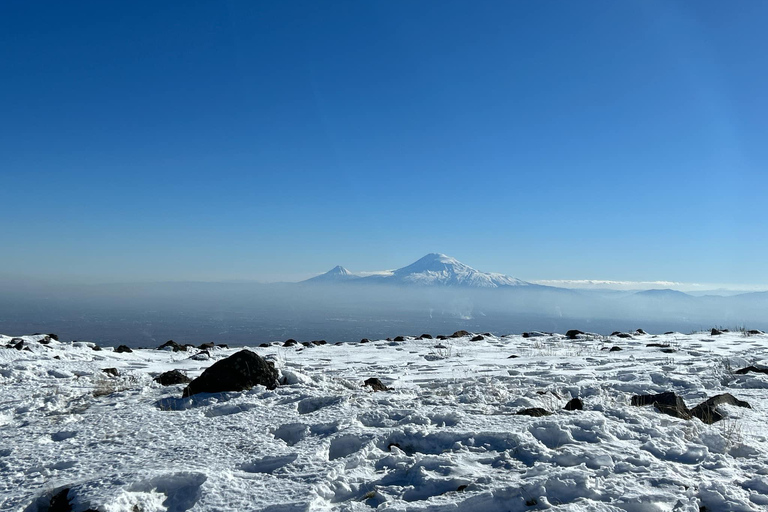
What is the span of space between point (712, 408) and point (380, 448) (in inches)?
185

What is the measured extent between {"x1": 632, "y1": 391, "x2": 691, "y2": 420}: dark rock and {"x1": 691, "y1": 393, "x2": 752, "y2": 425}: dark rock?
130 millimetres

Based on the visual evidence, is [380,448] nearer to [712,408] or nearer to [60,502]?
[60,502]

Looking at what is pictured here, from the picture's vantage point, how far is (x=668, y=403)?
6.18m

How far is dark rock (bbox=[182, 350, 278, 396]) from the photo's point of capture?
7.23 meters

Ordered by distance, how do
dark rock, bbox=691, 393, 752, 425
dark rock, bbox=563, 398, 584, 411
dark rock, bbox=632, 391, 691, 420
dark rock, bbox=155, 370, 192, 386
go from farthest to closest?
dark rock, bbox=155, 370, 192, 386 < dark rock, bbox=563, 398, 584, 411 < dark rock, bbox=632, 391, 691, 420 < dark rock, bbox=691, 393, 752, 425

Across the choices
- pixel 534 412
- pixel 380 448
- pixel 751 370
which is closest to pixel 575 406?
pixel 534 412

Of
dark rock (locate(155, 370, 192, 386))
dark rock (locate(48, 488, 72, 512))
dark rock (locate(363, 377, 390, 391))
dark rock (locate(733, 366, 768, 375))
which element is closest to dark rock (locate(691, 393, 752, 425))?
dark rock (locate(733, 366, 768, 375))

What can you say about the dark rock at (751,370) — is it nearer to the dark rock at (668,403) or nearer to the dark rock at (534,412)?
the dark rock at (668,403)

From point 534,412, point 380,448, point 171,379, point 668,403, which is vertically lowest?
point 171,379

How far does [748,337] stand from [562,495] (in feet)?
59.3

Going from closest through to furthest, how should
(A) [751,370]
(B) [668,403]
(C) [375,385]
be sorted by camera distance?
(B) [668,403], (C) [375,385], (A) [751,370]

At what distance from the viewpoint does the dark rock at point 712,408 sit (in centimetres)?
567

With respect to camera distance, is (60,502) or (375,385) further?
(375,385)

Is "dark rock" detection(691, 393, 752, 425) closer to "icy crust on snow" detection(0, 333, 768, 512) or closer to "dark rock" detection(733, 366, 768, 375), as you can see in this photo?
"icy crust on snow" detection(0, 333, 768, 512)
